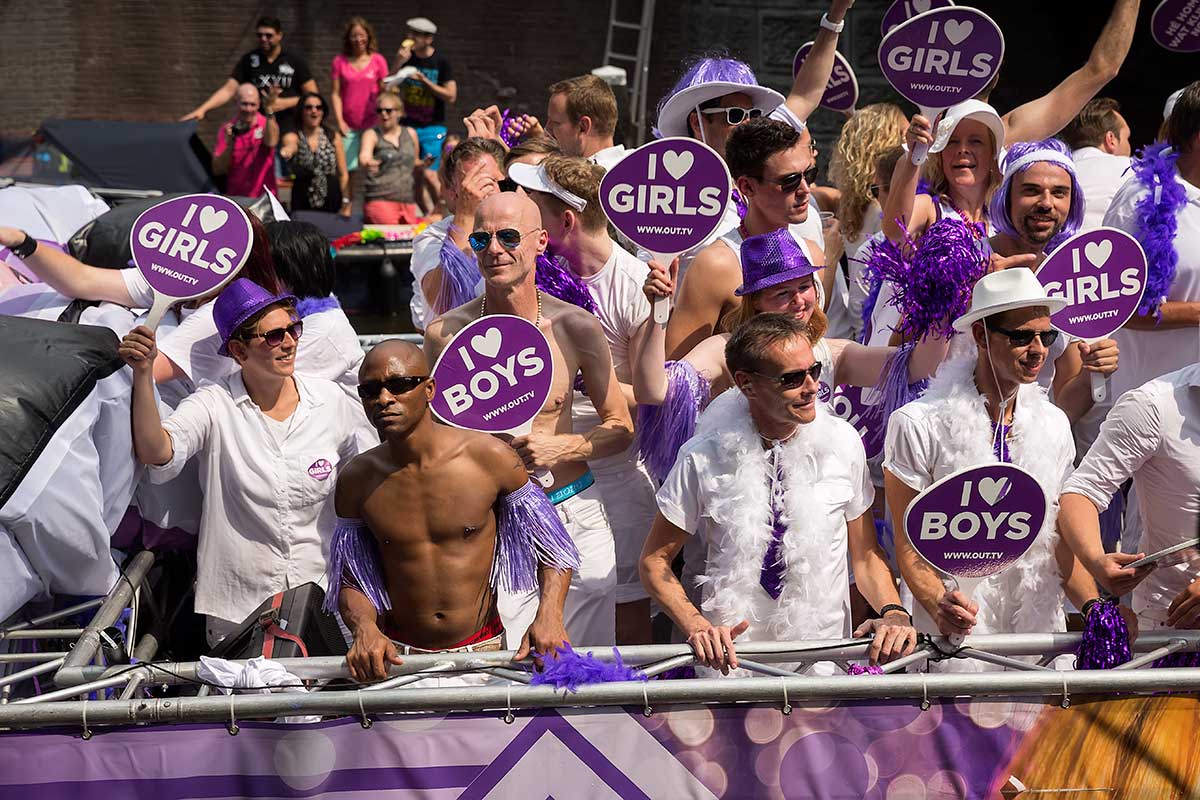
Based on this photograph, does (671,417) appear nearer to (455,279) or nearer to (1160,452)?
(455,279)

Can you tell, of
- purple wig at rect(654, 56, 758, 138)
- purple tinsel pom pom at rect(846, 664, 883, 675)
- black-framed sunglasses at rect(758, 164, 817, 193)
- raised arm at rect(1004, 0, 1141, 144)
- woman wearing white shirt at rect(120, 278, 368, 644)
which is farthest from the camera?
raised arm at rect(1004, 0, 1141, 144)

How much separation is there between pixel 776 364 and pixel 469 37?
11411 millimetres

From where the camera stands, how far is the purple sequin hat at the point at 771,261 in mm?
4000

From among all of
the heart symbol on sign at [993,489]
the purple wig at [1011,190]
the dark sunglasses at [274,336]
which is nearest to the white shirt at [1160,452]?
the heart symbol on sign at [993,489]

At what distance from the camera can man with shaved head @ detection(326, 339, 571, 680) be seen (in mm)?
3598

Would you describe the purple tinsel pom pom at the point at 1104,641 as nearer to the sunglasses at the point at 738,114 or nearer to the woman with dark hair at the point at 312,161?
the sunglasses at the point at 738,114

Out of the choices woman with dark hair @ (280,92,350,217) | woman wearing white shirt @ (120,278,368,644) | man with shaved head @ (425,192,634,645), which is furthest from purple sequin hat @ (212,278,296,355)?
woman with dark hair @ (280,92,350,217)

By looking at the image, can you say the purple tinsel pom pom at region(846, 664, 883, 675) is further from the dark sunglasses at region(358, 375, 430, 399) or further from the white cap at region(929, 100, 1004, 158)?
the white cap at region(929, 100, 1004, 158)

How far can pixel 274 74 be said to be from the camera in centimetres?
1108

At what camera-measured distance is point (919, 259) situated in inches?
159

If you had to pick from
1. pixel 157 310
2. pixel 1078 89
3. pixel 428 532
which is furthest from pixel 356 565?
pixel 1078 89

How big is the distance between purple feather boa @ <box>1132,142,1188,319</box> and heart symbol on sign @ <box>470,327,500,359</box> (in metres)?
2.16

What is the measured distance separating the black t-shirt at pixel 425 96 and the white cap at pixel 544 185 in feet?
22.0

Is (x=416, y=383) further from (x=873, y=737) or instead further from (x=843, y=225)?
(x=843, y=225)
